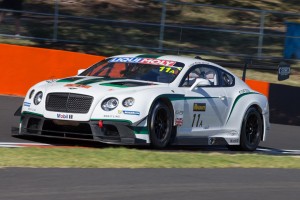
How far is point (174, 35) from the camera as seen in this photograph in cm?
2300

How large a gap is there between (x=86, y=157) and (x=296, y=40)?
14.3m

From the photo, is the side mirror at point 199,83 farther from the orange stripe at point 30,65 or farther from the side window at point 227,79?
the orange stripe at point 30,65

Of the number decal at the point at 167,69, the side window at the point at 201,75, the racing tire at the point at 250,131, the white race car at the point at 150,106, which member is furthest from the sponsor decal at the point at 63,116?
the racing tire at the point at 250,131

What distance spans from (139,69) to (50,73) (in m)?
6.43

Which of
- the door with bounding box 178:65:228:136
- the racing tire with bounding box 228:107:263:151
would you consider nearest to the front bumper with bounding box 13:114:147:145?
the door with bounding box 178:65:228:136

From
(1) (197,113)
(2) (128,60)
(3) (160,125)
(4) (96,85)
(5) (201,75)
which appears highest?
(2) (128,60)

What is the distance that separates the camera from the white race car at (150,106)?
1082cm

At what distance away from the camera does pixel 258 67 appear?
22.3 meters

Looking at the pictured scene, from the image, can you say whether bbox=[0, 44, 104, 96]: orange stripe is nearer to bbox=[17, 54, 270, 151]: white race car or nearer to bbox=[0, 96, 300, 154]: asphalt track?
bbox=[0, 96, 300, 154]: asphalt track

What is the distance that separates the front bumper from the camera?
35.4 feet

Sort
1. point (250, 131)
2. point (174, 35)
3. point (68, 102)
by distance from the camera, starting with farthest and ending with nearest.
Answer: point (174, 35) < point (250, 131) < point (68, 102)
